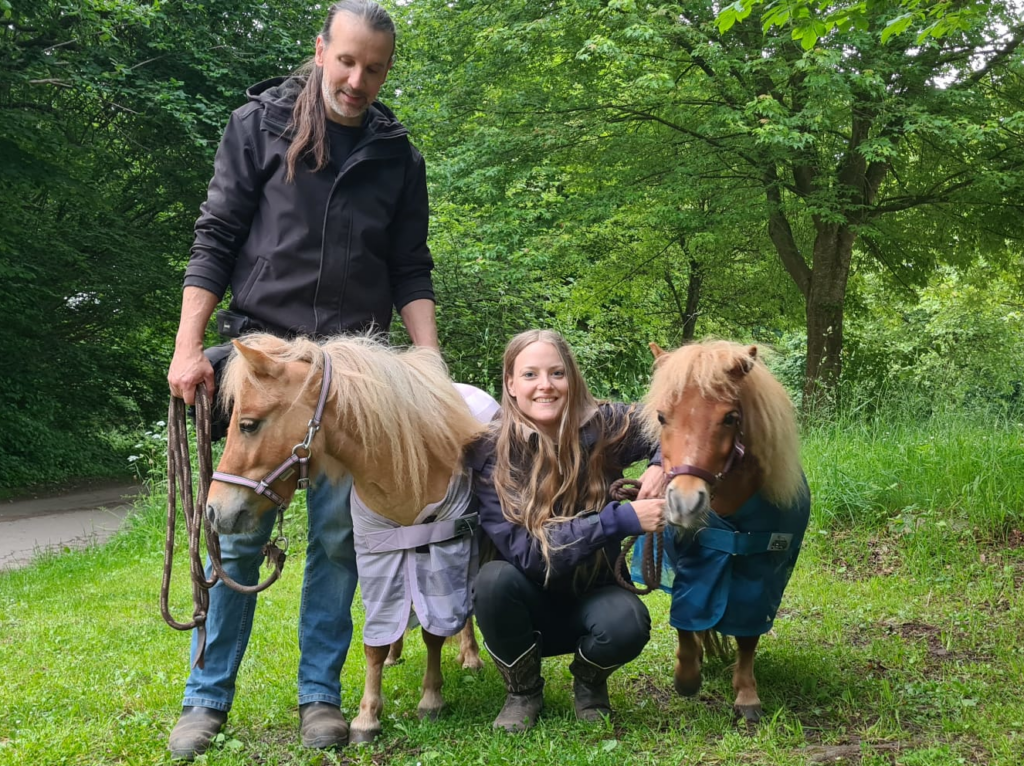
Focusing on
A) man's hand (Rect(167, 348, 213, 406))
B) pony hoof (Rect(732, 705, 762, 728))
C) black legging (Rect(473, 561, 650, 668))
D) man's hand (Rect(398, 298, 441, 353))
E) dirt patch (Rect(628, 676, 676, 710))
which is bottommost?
dirt patch (Rect(628, 676, 676, 710))

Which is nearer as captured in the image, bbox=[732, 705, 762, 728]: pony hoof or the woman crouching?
the woman crouching

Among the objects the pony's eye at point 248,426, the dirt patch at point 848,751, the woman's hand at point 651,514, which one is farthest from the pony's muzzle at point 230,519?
the dirt patch at point 848,751

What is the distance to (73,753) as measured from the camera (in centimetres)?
302

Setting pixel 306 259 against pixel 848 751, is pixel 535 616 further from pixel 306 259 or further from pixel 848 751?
pixel 306 259

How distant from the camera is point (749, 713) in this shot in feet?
10.2

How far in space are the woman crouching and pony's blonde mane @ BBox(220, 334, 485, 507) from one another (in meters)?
0.23

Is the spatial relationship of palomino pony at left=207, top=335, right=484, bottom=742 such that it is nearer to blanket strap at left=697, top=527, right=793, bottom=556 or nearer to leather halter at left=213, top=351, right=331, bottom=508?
leather halter at left=213, top=351, right=331, bottom=508

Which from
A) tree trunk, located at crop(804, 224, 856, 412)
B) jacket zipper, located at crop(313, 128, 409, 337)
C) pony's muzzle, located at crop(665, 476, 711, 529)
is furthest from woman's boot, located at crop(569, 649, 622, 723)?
tree trunk, located at crop(804, 224, 856, 412)

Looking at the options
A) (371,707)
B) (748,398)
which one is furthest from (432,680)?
(748,398)

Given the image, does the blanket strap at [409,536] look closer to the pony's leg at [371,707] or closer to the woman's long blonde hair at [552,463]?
the woman's long blonde hair at [552,463]

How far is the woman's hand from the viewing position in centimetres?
282

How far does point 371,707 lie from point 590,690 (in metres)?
0.79

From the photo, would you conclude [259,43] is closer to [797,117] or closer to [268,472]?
[797,117]

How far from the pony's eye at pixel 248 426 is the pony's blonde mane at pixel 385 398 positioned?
9 centimetres
